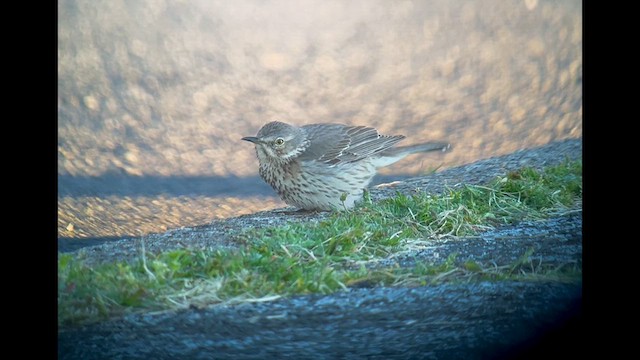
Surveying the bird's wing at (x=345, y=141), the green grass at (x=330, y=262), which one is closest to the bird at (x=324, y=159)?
the bird's wing at (x=345, y=141)

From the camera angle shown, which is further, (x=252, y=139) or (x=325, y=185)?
(x=325, y=185)

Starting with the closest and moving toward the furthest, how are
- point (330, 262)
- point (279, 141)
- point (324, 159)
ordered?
1. point (330, 262)
2. point (279, 141)
3. point (324, 159)

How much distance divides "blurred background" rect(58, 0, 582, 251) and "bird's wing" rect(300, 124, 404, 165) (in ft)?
0.12

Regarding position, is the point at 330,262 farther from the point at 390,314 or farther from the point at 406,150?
the point at 406,150

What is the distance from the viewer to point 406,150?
3.54 meters

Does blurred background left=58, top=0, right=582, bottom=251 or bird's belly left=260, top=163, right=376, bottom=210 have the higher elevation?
blurred background left=58, top=0, right=582, bottom=251

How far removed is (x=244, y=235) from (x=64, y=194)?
0.67m

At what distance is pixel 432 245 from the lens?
11.1 ft

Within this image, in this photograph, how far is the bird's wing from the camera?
11.4 ft

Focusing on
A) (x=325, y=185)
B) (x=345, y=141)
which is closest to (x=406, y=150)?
(x=345, y=141)

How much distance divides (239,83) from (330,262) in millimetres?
725

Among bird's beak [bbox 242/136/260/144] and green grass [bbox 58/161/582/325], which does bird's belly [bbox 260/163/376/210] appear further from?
bird's beak [bbox 242/136/260/144]

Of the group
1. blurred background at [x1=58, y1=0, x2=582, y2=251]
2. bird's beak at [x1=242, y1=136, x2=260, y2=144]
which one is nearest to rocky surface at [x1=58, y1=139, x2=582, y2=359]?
blurred background at [x1=58, y1=0, x2=582, y2=251]

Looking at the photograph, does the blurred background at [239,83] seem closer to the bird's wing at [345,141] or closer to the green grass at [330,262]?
the bird's wing at [345,141]
